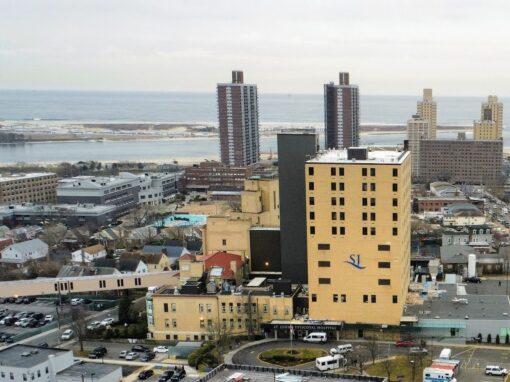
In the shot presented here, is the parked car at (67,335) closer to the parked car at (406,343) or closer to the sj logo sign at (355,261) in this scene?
the sj logo sign at (355,261)

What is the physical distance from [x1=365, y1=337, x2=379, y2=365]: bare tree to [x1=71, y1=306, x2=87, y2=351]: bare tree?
1547 cm

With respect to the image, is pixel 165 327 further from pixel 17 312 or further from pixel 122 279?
pixel 17 312

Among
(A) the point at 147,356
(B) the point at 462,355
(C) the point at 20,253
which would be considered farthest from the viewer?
(C) the point at 20,253

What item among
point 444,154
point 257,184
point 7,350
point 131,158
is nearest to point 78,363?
point 7,350

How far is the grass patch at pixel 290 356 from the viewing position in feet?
102

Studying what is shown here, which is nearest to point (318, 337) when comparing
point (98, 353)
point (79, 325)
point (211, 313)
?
point (211, 313)

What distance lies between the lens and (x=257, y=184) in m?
44.0

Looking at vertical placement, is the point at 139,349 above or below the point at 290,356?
below

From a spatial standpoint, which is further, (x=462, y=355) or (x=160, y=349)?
(x=160, y=349)

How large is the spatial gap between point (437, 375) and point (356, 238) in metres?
9.56

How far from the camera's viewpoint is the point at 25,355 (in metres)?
28.9

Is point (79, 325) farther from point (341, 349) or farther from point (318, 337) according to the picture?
point (341, 349)

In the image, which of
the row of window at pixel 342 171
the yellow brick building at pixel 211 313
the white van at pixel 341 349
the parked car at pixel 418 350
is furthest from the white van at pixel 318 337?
the row of window at pixel 342 171

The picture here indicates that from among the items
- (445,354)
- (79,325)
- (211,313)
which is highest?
(211,313)
